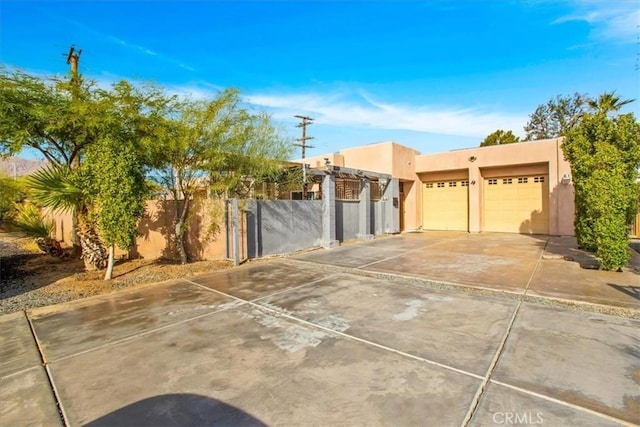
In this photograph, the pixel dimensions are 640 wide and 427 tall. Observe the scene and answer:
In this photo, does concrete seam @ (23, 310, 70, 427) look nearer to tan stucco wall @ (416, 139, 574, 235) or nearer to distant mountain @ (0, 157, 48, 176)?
distant mountain @ (0, 157, 48, 176)

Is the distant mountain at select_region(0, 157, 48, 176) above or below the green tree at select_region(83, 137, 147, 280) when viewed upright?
above

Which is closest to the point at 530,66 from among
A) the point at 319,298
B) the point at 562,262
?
the point at 562,262

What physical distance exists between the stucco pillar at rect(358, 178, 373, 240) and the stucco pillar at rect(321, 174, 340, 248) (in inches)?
91.2

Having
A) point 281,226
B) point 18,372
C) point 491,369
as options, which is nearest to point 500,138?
point 281,226

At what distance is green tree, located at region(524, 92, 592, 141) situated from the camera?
2983 cm

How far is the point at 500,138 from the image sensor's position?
27.5 m

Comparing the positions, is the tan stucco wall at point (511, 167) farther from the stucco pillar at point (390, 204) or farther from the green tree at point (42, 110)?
the green tree at point (42, 110)

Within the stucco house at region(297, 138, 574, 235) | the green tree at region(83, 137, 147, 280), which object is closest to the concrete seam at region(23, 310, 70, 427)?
the green tree at region(83, 137, 147, 280)

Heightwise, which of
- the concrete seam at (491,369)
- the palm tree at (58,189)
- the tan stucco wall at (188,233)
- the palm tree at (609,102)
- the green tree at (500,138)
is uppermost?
the green tree at (500,138)

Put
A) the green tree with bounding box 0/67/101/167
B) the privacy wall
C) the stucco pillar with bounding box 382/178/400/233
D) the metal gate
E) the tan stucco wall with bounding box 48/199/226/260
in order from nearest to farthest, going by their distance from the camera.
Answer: the green tree with bounding box 0/67/101/167 < the metal gate < the tan stucco wall with bounding box 48/199/226/260 < the privacy wall < the stucco pillar with bounding box 382/178/400/233

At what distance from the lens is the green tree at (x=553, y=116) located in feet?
97.9

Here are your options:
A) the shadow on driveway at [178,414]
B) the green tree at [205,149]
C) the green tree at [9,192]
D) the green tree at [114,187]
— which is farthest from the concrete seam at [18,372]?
the green tree at [9,192]

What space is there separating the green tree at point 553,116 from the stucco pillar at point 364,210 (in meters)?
27.2

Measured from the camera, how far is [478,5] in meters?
8.47
